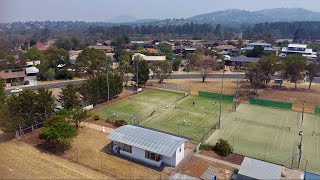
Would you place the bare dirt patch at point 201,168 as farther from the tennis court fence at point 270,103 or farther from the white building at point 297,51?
the white building at point 297,51

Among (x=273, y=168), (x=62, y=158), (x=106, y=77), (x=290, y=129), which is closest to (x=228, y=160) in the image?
(x=273, y=168)

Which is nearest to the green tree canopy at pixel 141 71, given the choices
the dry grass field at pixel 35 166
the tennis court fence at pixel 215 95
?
the tennis court fence at pixel 215 95

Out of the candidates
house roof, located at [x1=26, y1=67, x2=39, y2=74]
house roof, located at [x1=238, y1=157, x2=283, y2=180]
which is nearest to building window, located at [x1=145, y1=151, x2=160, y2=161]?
house roof, located at [x1=238, y1=157, x2=283, y2=180]

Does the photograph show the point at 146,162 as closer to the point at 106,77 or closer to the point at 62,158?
the point at 62,158

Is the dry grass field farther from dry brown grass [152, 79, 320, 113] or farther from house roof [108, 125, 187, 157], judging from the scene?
dry brown grass [152, 79, 320, 113]

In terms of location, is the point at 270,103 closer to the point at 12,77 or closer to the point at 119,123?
the point at 119,123
